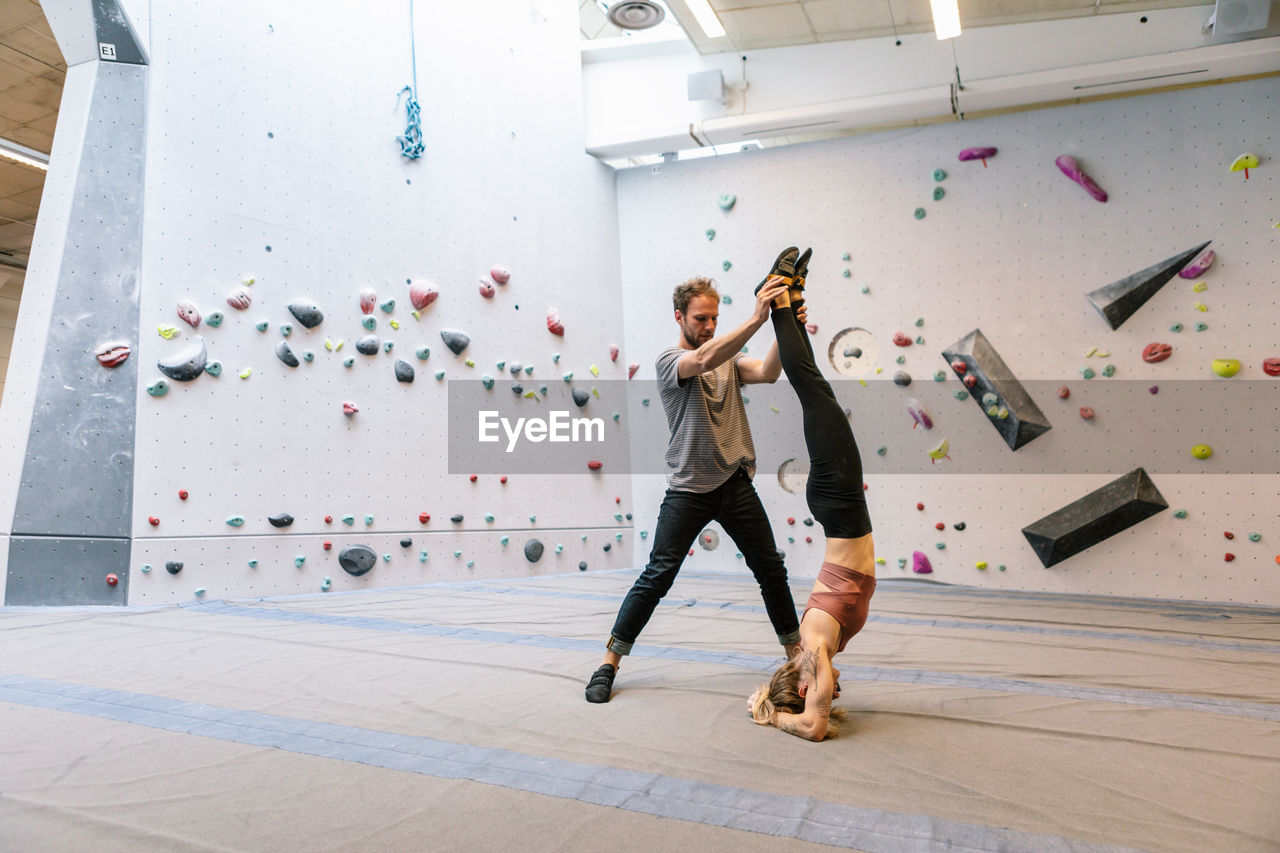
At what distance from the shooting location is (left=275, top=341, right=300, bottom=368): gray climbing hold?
4.39m

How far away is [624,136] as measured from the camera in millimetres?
6074

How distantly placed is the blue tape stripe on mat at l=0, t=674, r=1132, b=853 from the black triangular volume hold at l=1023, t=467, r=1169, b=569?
3960 mm

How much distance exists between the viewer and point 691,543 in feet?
8.05

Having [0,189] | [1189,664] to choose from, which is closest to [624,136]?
[1189,664]

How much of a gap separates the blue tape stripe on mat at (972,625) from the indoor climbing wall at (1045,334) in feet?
4.89

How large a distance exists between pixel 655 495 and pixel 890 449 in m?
1.70

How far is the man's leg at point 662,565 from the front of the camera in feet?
7.98

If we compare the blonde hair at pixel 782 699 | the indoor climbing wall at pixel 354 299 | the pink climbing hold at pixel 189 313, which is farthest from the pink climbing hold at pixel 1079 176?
the pink climbing hold at pixel 189 313

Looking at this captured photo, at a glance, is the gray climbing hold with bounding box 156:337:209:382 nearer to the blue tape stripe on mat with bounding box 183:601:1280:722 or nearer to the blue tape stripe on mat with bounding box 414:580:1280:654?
the blue tape stripe on mat with bounding box 183:601:1280:722

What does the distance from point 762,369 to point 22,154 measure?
7.89 metres

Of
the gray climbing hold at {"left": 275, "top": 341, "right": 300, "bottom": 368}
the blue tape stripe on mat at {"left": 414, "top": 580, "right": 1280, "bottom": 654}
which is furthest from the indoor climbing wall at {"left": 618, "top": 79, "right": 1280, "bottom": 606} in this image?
the gray climbing hold at {"left": 275, "top": 341, "right": 300, "bottom": 368}

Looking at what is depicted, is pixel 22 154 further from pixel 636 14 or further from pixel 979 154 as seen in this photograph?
pixel 979 154

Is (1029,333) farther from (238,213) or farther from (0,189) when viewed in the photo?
(0,189)

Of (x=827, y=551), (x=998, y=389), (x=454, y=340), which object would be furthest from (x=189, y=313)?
(x=998, y=389)
